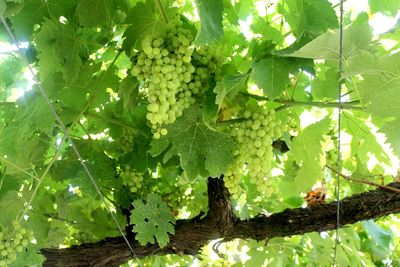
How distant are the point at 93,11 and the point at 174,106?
46 cm

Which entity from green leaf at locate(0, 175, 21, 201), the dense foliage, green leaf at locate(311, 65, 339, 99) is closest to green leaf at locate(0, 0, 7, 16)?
the dense foliage

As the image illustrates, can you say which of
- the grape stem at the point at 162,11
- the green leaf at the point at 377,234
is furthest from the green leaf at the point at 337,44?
the green leaf at the point at 377,234

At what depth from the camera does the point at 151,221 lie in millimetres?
2355

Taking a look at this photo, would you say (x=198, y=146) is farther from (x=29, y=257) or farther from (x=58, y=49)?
(x=29, y=257)

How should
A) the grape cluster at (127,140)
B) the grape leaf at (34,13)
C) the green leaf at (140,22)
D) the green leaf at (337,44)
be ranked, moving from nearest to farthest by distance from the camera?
1. the green leaf at (337,44)
2. the green leaf at (140,22)
3. the grape leaf at (34,13)
4. the grape cluster at (127,140)

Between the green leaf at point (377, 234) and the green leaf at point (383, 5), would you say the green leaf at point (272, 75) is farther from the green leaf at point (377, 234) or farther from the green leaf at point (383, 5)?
the green leaf at point (377, 234)

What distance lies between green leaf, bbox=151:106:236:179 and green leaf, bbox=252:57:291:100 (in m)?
0.35

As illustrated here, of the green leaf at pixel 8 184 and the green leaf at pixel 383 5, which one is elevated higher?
the green leaf at pixel 383 5

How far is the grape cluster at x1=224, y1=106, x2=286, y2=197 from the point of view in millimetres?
1940

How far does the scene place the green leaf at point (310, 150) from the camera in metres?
2.41

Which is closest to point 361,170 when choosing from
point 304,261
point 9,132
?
point 304,261

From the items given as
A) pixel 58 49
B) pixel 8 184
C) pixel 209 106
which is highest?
pixel 58 49

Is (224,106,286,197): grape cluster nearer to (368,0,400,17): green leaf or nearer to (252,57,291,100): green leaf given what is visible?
(252,57,291,100): green leaf

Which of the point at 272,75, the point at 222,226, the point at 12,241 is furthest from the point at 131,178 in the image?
the point at 272,75
